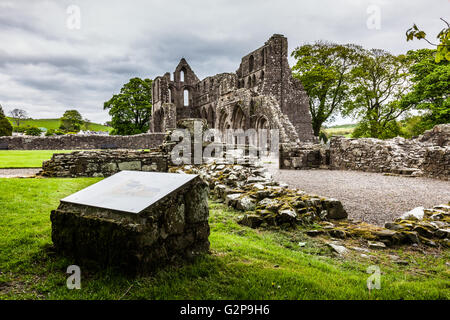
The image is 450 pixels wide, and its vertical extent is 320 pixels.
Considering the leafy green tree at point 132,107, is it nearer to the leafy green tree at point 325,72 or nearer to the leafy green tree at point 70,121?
the leafy green tree at point 70,121

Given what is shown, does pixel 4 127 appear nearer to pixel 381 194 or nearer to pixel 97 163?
pixel 97 163

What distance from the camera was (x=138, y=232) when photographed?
2.46 meters

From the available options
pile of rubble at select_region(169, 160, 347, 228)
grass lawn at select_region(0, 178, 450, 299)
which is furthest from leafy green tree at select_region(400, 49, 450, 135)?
grass lawn at select_region(0, 178, 450, 299)

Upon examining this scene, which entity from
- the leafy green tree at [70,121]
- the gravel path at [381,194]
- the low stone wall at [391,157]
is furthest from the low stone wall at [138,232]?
the leafy green tree at [70,121]

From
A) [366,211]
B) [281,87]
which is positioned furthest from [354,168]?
[281,87]

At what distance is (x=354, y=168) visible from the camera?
529 inches

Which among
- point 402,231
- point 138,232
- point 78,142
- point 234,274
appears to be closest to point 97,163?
point 138,232

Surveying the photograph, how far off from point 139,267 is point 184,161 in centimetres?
894

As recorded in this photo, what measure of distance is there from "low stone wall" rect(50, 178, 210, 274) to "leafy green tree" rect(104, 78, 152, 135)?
42341 mm

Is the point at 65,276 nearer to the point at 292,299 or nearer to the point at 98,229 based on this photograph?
the point at 98,229

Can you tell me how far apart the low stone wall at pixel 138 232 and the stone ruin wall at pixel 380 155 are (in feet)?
35.9

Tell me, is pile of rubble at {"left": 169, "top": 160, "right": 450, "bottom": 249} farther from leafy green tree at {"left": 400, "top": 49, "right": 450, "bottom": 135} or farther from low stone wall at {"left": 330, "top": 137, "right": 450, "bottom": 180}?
leafy green tree at {"left": 400, "top": 49, "right": 450, "bottom": 135}

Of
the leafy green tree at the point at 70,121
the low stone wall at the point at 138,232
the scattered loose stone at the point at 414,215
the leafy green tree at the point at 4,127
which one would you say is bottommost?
the scattered loose stone at the point at 414,215

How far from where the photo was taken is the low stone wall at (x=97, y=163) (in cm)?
986
